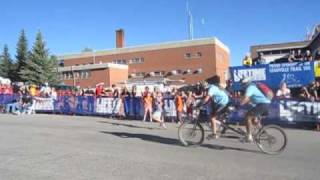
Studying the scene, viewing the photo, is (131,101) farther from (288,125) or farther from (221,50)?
(221,50)

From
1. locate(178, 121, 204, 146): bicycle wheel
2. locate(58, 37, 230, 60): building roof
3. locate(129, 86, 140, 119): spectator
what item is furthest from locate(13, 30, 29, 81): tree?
locate(178, 121, 204, 146): bicycle wheel

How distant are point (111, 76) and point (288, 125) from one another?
55496 millimetres

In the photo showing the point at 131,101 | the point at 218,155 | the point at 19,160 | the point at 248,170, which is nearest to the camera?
the point at 248,170

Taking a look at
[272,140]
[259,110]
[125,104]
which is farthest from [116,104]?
[272,140]

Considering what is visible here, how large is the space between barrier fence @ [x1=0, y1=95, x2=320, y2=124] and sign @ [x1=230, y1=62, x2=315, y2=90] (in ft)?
9.77

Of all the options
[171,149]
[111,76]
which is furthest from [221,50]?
[171,149]

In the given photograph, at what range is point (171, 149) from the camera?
12.3m

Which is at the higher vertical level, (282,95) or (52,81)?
(52,81)

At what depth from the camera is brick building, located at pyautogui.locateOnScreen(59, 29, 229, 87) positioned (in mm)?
73375

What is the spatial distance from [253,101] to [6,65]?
62357 millimetres

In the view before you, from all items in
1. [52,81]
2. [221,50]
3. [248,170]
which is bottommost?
[248,170]

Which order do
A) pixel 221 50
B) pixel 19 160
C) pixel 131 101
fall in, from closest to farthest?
pixel 19 160 → pixel 131 101 → pixel 221 50

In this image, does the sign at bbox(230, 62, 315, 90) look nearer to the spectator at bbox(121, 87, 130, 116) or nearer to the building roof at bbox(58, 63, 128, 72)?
the spectator at bbox(121, 87, 130, 116)

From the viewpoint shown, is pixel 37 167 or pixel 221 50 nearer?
pixel 37 167
